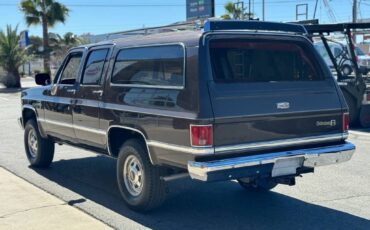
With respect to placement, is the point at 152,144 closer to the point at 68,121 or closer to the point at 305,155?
the point at 305,155

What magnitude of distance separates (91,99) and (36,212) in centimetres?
154

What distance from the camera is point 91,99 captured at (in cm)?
646

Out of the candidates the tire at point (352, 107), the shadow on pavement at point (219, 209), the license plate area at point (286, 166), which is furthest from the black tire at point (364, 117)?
the license plate area at point (286, 166)

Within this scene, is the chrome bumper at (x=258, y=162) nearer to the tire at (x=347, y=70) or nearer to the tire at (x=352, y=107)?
the tire at (x=352, y=107)

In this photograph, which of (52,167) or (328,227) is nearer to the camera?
(328,227)

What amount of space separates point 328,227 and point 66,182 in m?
3.82

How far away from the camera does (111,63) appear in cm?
624

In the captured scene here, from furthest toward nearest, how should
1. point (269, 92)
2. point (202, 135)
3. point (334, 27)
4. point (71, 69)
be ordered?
point (334, 27)
point (71, 69)
point (269, 92)
point (202, 135)

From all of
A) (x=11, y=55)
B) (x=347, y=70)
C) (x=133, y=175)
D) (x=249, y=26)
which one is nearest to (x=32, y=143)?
(x=133, y=175)

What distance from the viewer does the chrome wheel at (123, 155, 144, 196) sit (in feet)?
18.7

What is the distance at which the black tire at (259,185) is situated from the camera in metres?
6.20

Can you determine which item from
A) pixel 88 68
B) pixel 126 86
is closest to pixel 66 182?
pixel 88 68

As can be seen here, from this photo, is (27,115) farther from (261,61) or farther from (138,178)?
(261,61)

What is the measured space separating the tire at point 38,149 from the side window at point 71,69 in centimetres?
124
